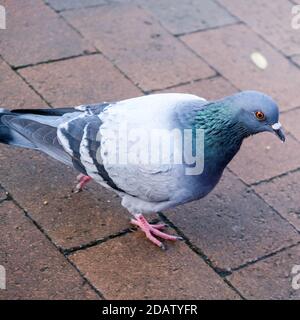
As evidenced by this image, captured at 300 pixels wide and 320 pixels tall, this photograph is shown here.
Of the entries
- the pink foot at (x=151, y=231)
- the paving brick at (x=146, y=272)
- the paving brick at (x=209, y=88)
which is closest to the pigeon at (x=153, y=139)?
the pink foot at (x=151, y=231)

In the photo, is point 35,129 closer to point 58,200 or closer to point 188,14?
Result: point 58,200

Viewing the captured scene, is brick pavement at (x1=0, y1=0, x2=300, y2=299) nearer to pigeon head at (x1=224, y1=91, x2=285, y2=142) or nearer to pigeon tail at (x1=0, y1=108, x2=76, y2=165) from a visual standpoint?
pigeon tail at (x1=0, y1=108, x2=76, y2=165)

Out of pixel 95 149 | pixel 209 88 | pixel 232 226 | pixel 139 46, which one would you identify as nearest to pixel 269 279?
pixel 232 226

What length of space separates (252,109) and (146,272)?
1.03 meters

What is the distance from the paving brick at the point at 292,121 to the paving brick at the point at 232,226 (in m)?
0.74

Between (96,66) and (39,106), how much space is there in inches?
25.7

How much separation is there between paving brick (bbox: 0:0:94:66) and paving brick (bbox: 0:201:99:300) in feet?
5.02

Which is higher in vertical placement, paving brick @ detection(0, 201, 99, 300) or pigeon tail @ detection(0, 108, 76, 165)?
pigeon tail @ detection(0, 108, 76, 165)

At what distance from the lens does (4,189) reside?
3.80 m

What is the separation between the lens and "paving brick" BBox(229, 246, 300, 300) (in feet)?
11.4

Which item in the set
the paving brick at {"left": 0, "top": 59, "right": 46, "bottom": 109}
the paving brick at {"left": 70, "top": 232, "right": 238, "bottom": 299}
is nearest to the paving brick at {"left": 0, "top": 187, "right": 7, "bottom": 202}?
the paving brick at {"left": 70, "top": 232, "right": 238, "bottom": 299}

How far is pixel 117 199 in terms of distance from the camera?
3.89 meters
